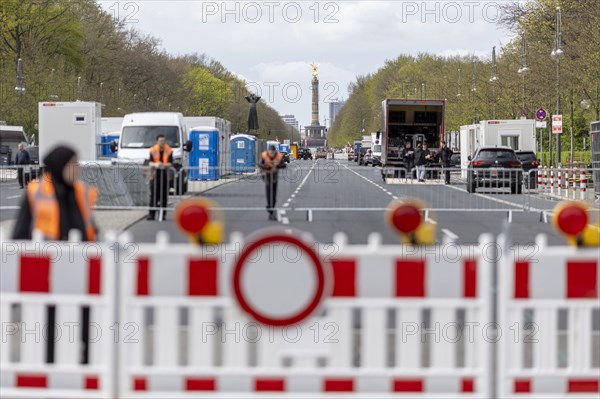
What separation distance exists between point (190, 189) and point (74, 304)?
20.4 meters

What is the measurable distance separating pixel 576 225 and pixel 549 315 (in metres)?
0.51

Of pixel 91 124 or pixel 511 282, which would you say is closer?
pixel 511 282

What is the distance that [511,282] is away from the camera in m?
6.52

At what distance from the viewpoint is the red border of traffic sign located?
246 inches

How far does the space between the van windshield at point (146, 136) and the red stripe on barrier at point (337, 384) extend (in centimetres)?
2929

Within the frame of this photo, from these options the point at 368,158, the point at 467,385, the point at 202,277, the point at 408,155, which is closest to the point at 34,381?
the point at 202,277

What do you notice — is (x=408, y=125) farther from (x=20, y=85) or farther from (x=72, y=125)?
(x=20, y=85)

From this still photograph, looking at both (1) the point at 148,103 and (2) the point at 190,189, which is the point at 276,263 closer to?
(2) the point at 190,189

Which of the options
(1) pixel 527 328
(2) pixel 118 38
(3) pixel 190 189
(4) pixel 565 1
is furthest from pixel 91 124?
(2) pixel 118 38

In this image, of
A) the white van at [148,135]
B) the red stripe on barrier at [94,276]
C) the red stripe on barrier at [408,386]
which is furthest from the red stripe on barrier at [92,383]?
the white van at [148,135]

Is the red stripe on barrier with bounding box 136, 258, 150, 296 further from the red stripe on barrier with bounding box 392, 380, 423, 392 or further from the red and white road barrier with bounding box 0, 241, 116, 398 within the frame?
the red stripe on barrier with bounding box 392, 380, 423, 392

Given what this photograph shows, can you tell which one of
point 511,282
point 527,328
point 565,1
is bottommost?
point 527,328

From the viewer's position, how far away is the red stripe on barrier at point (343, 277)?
20.9ft

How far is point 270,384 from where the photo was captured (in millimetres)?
6434
